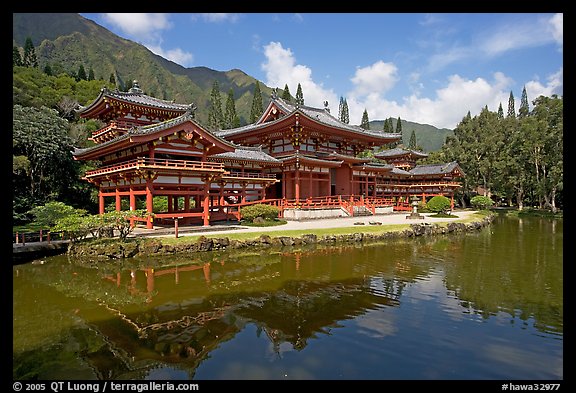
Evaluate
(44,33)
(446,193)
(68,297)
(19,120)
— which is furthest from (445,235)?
(44,33)

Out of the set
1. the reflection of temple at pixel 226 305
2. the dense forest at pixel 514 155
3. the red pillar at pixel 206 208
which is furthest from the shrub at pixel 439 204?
the red pillar at pixel 206 208

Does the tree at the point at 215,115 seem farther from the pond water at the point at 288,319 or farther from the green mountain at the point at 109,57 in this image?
the pond water at the point at 288,319

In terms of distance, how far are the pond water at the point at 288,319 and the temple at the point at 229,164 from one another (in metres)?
8.27

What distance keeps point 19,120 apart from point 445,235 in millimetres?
37930

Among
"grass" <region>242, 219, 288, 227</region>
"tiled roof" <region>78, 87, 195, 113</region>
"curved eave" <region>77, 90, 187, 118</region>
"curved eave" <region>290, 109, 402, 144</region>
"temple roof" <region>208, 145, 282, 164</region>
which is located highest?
"tiled roof" <region>78, 87, 195, 113</region>

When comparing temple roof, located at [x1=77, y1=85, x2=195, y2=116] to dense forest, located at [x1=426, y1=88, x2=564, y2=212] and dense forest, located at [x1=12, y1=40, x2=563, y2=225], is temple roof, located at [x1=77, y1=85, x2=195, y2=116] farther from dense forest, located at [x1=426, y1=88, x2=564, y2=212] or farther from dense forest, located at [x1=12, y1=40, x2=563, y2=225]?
dense forest, located at [x1=426, y1=88, x2=564, y2=212]

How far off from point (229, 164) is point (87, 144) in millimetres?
21209

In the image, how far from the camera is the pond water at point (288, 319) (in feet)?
19.3

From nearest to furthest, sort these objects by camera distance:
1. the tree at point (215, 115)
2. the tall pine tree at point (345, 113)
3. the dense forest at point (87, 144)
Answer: the dense forest at point (87, 144) < the tree at point (215, 115) < the tall pine tree at point (345, 113)

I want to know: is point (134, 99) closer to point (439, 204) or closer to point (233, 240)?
point (233, 240)

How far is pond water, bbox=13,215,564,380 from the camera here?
588 cm

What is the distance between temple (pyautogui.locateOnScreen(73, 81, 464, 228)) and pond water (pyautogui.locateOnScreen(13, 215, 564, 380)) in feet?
27.1


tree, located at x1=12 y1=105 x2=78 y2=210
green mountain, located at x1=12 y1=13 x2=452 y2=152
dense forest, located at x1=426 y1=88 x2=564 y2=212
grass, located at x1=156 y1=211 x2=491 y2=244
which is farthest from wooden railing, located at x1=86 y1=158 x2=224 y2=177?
green mountain, located at x1=12 y1=13 x2=452 y2=152

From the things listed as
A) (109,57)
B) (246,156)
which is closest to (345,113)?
(246,156)
